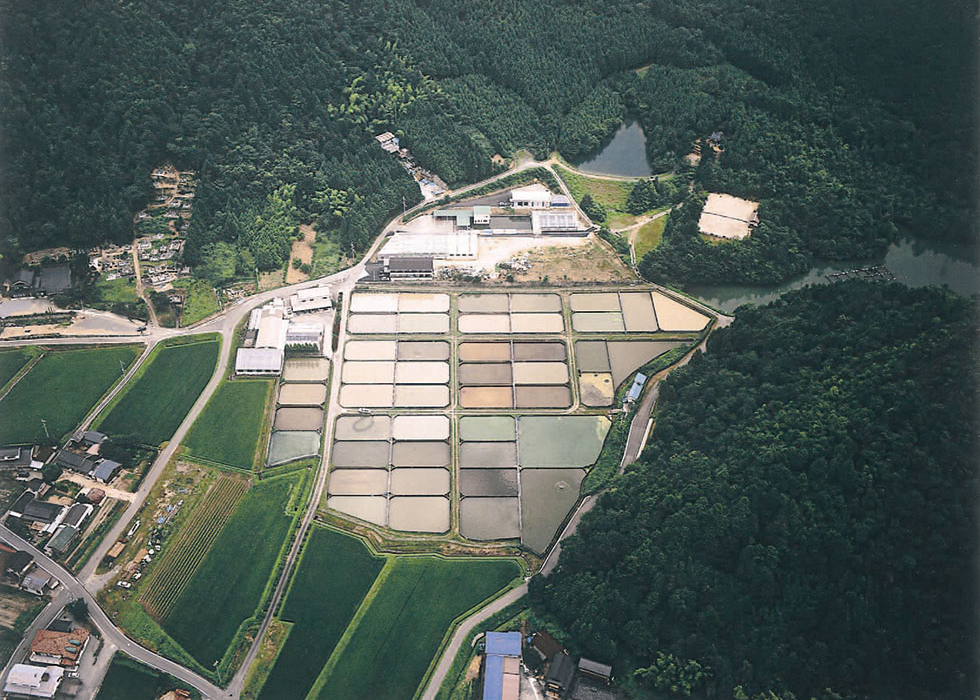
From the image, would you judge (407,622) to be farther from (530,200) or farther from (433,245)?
(530,200)

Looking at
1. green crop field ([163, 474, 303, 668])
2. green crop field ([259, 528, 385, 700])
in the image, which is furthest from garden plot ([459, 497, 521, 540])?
green crop field ([163, 474, 303, 668])

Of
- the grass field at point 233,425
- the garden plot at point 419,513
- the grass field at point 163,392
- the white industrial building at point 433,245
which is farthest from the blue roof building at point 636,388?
the grass field at point 163,392

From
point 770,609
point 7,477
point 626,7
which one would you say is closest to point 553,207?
point 626,7

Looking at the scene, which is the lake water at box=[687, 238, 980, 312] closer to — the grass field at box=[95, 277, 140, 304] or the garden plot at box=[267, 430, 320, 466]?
the garden plot at box=[267, 430, 320, 466]

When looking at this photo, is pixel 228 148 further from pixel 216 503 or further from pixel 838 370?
pixel 838 370

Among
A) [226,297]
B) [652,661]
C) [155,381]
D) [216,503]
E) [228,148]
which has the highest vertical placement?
[228,148]
